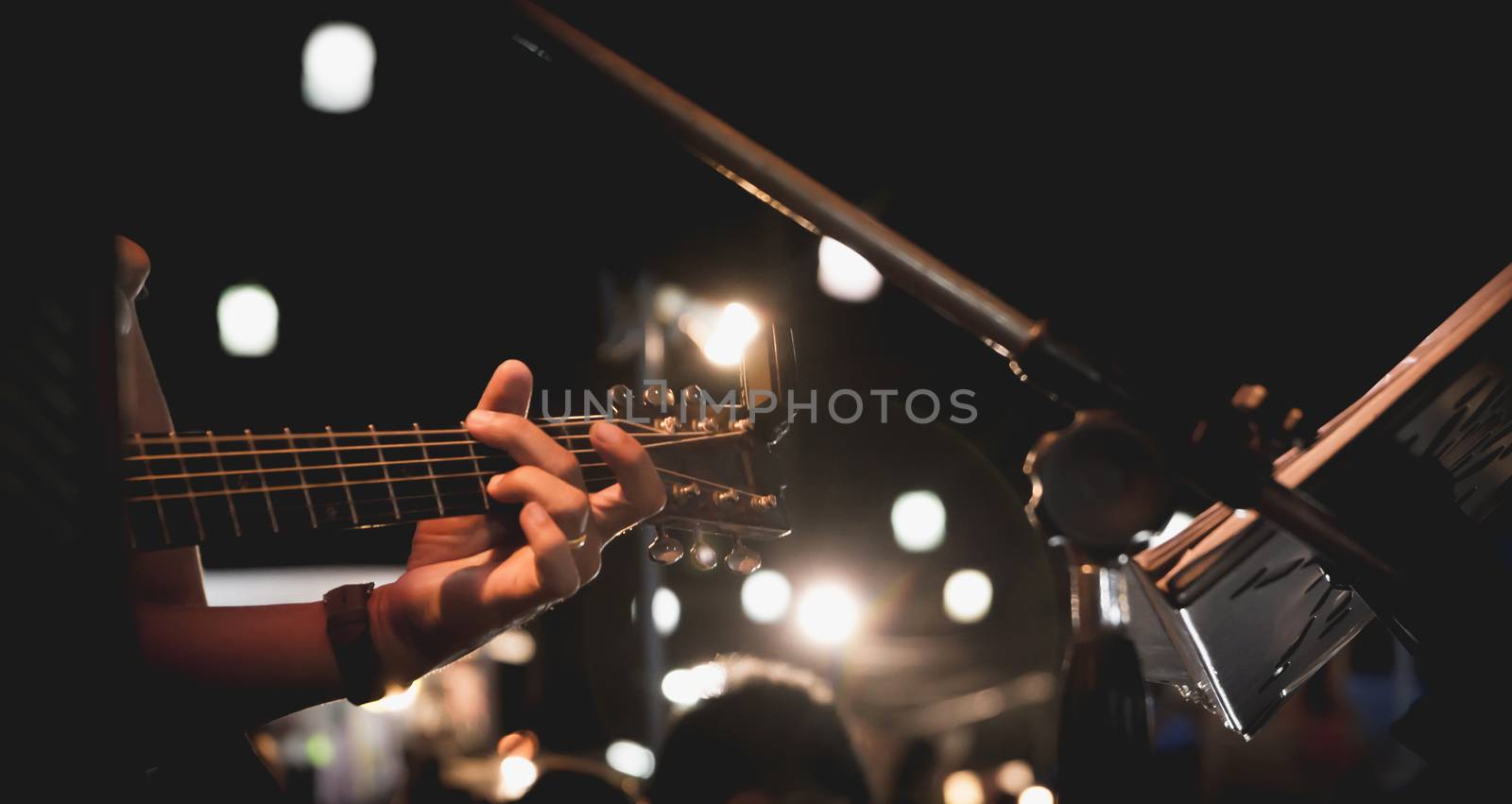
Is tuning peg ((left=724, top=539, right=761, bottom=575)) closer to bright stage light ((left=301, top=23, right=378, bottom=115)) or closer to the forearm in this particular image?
the forearm

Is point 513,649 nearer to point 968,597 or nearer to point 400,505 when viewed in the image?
point 968,597

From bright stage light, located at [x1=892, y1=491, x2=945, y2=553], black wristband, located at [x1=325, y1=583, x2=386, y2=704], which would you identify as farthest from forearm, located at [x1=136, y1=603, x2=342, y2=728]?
bright stage light, located at [x1=892, y1=491, x2=945, y2=553]

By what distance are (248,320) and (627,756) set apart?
7.47 ft

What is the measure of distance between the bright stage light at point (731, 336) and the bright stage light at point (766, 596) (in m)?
2.80

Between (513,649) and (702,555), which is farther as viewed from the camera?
(513,649)

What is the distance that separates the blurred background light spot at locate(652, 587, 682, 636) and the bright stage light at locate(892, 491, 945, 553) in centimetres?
113

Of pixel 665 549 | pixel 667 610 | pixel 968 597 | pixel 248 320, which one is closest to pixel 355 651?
pixel 665 549

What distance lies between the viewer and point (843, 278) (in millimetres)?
3967

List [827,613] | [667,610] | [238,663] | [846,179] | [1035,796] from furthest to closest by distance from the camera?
[827,613] < [667,610] < [1035,796] < [846,179] < [238,663]

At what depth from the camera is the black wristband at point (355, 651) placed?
1.21 meters

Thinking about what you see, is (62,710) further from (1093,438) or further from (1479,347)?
(1479,347)

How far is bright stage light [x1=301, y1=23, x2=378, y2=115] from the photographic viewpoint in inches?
117

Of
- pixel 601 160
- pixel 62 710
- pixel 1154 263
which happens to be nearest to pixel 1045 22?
pixel 1154 263

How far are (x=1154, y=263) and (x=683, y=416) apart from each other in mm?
2124
